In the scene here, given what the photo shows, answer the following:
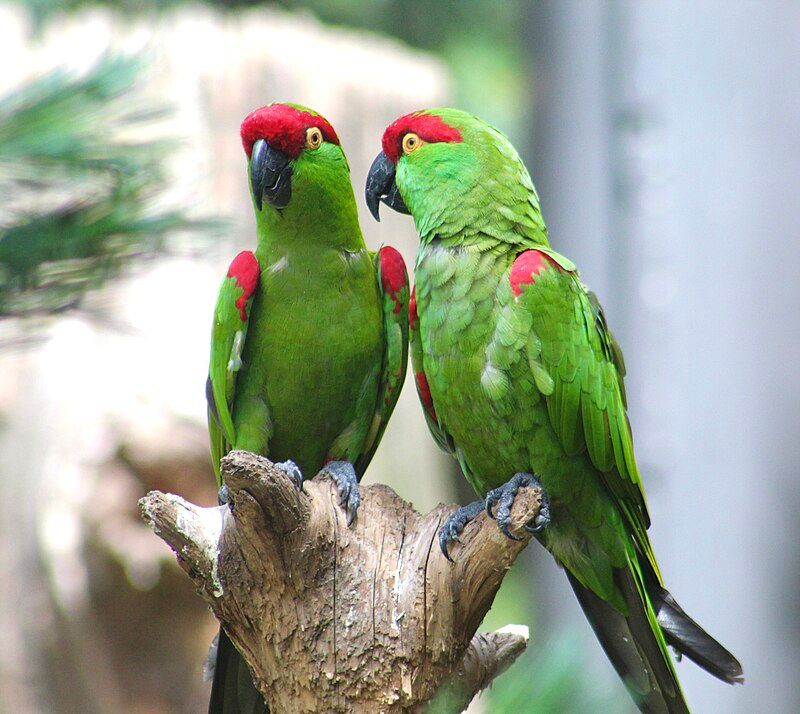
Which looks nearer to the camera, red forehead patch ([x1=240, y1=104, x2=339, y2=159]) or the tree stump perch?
the tree stump perch

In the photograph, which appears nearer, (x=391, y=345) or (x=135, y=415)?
(x=391, y=345)

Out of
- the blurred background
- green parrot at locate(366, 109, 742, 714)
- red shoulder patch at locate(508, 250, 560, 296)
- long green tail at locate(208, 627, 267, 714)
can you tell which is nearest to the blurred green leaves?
the blurred background

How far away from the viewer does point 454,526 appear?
1719mm

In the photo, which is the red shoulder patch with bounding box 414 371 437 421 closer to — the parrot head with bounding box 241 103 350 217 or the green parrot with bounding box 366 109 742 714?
the green parrot with bounding box 366 109 742 714

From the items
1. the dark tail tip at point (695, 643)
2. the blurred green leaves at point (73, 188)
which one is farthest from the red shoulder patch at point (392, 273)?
the dark tail tip at point (695, 643)

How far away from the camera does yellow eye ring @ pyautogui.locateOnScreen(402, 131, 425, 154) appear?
2111 mm

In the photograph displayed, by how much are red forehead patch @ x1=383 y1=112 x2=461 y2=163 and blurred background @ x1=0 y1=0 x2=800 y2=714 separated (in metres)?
0.43

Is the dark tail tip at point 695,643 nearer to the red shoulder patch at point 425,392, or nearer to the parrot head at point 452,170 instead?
the red shoulder patch at point 425,392

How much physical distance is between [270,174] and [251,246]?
2012mm

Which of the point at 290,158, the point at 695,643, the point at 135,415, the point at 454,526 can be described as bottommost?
the point at 135,415

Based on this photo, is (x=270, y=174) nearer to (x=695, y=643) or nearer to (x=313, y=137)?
(x=313, y=137)

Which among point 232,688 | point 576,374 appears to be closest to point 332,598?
point 232,688

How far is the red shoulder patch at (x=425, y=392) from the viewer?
6.78 ft

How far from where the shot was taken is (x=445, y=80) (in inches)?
182
